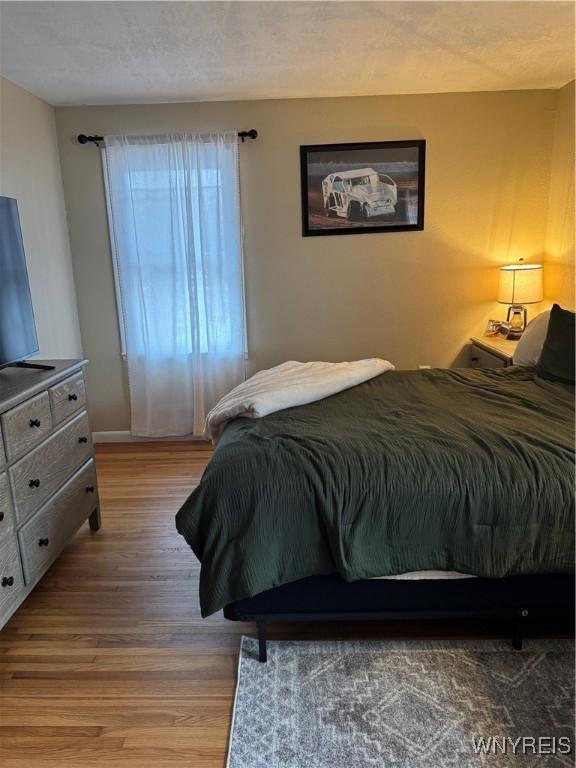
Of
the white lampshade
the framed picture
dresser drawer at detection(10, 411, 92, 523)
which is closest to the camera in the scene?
dresser drawer at detection(10, 411, 92, 523)

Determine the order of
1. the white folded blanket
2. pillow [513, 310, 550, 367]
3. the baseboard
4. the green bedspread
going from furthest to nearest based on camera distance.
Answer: the baseboard → pillow [513, 310, 550, 367] → the white folded blanket → the green bedspread

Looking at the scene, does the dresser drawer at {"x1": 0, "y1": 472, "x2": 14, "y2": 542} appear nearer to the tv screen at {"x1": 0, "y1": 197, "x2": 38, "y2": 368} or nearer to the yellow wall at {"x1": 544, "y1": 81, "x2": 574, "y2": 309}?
the tv screen at {"x1": 0, "y1": 197, "x2": 38, "y2": 368}

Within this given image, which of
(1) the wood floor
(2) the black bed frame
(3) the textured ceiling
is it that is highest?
(3) the textured ceiling

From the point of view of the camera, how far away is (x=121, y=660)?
6.24ft

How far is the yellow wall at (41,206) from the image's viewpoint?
3.05 m

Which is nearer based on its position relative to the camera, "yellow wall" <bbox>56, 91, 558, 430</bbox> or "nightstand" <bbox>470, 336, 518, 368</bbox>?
"nightstand" <bbox>470, 336, 518, 368</bbox>

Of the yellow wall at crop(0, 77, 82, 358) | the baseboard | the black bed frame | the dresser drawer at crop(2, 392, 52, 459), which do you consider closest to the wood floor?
the black bed frame

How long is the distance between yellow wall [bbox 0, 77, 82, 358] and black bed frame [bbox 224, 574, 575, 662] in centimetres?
241

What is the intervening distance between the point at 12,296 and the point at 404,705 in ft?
7.48

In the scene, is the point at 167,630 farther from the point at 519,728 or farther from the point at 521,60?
the point at 521,60

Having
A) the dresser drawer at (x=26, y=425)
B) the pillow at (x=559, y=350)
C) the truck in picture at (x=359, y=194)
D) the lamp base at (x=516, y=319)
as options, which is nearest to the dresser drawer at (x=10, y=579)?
the dresser drawer at (x=26, y=425)

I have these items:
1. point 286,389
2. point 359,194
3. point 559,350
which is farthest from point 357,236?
point 286,389

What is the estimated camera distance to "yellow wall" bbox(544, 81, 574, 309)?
11.3 feet

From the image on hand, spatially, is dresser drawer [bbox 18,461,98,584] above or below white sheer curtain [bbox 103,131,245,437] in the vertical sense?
below
